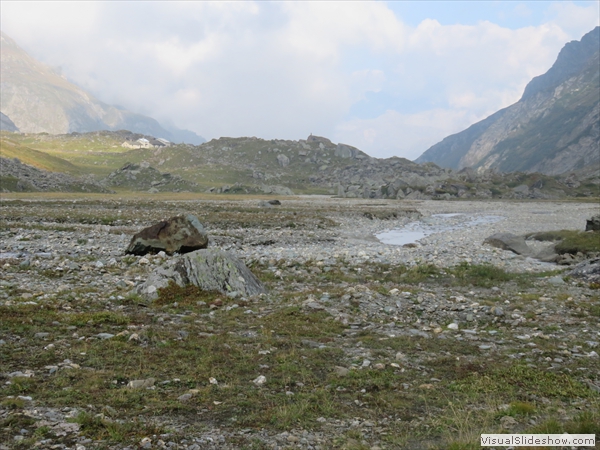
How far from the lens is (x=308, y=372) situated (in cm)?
997

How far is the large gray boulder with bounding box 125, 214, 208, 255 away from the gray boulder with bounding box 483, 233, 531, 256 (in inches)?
901

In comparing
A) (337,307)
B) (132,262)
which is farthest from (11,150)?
(337,307)

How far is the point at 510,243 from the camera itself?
33562 millimetres

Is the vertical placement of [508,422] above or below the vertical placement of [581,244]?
below

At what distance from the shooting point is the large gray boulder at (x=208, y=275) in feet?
54.5

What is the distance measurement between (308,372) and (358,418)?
225 centimetres

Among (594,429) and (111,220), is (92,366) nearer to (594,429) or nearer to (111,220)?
Answer: (594,429)

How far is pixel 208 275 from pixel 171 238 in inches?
364

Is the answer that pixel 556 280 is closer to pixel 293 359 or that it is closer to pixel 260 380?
pixel 293 359

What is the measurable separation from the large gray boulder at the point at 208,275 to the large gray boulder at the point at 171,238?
7.71 meters

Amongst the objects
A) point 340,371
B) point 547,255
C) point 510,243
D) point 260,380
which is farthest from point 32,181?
point 340,371

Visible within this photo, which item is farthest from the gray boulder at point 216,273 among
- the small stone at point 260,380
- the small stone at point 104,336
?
the small stone at point 260,380

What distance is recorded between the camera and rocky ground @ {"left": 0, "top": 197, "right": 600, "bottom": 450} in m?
7.25

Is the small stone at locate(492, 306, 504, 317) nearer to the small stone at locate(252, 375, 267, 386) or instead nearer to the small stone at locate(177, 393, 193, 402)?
the small stone at locate(252, 375, 267, 386)
